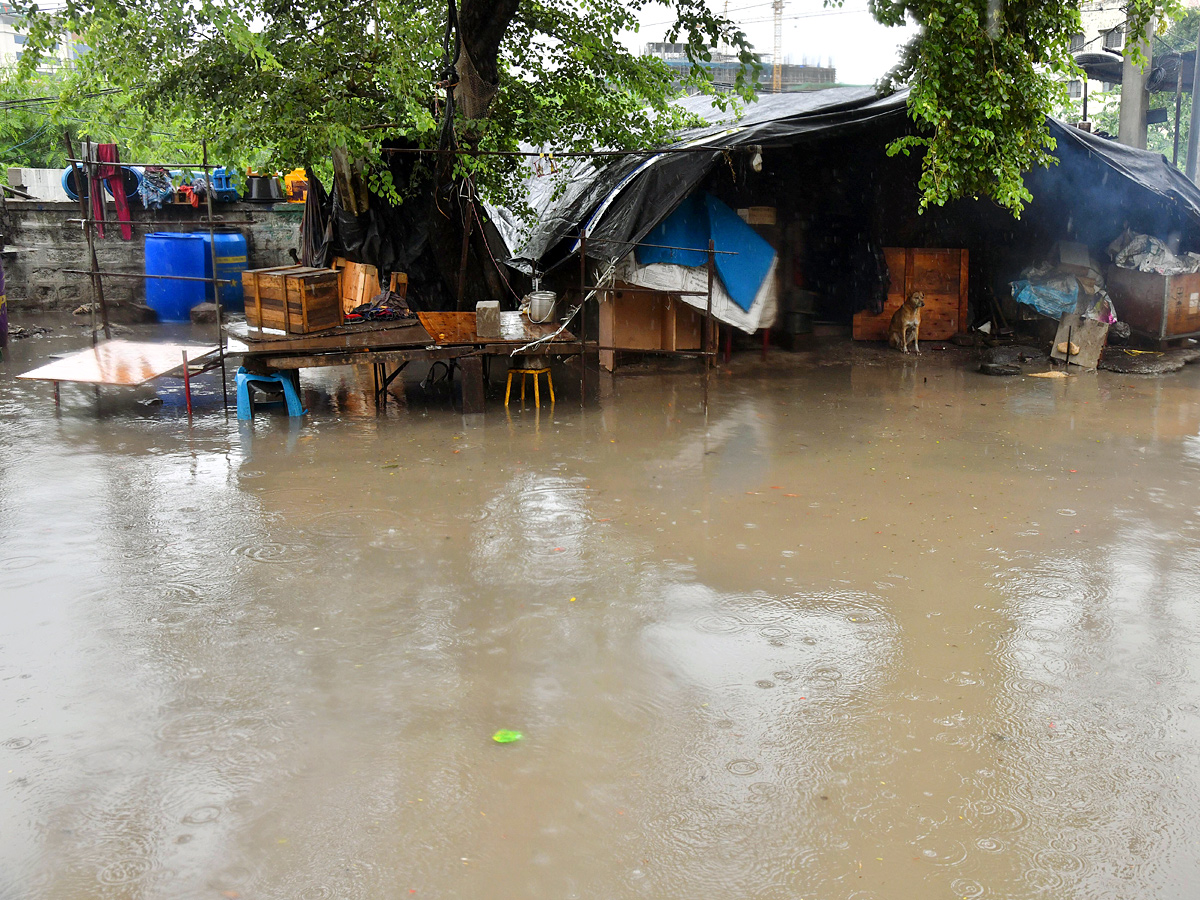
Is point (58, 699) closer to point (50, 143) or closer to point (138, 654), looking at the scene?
point (138, 654)

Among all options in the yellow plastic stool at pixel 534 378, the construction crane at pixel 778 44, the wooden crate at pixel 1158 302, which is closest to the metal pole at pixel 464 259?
the yellow plastic stool at pixel 534 378

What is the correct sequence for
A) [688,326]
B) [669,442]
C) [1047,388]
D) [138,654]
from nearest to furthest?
[138,654], [669,442], [1047,388], [688,326]

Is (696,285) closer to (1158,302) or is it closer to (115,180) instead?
(1158,302)

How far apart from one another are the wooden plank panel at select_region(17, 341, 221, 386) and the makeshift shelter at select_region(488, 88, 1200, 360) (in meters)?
4.06

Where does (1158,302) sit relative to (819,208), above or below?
below

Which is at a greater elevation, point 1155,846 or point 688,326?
point 688,326

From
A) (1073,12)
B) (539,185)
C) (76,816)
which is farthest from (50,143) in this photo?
(76,816)

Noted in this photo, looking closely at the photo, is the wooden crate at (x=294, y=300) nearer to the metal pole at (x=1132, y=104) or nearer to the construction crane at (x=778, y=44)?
the metal pole at (x=1132, y=104)

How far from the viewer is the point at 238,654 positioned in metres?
4.84

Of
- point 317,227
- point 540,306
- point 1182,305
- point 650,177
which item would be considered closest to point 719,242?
point 650,177

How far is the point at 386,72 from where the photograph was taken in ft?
31.1

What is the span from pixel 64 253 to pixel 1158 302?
17.3m

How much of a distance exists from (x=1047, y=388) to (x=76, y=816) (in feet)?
34.8

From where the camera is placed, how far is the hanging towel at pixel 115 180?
1683 centimetres
